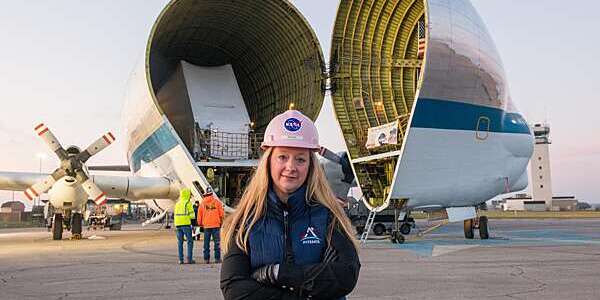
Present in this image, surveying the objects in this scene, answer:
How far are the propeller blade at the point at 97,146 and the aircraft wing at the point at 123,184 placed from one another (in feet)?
5.16

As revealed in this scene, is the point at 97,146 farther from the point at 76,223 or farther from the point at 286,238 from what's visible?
the point at 286,238

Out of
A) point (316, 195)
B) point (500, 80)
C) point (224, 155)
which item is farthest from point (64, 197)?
point (316, 195)

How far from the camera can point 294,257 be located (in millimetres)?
2090

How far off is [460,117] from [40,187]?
13.8 m

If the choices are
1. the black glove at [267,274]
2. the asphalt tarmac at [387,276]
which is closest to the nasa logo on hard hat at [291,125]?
the black glove at [267,274]

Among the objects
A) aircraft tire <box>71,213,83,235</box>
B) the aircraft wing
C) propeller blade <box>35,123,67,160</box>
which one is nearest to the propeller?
propeller blade <box>35,123,67,160</box>

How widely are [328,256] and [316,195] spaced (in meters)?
0.27

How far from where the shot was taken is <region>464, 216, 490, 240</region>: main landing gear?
16.6m

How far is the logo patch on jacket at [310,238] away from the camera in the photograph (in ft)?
6.91

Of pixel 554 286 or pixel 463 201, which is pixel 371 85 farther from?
pixel 554 286

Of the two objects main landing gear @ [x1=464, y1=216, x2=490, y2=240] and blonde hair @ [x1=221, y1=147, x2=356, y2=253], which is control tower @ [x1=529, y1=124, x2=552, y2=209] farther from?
blonde hair @ [x1=221, y1=147, x2=356, y2=253]

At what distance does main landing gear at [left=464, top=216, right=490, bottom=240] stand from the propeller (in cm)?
1222

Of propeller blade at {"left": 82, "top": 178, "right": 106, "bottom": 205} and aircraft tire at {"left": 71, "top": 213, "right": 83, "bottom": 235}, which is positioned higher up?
propeller blade at {"left": 82, "top": 178, "right": 106, "bottom": 205}

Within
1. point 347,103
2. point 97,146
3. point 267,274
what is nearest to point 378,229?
point 347,103
